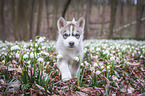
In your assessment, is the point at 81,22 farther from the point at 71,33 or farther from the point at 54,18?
the point at 54,18

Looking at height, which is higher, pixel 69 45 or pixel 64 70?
pixel 69 45

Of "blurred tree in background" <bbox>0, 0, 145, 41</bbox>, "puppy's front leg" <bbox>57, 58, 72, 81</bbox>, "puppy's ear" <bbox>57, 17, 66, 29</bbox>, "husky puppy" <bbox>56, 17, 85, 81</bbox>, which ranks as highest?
"blurred tree in background" <bbox>0, 0, 145, 41</bbox>

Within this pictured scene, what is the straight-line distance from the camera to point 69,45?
2.34 metres

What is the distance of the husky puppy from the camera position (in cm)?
240

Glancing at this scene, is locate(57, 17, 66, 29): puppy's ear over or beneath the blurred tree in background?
beneath

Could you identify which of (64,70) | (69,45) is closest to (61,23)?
(69,45)

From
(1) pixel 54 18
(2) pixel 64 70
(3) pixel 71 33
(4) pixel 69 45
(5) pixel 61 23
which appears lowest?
(2) pixel 64 70

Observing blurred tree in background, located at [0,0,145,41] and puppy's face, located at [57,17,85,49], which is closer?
puppy's face, located at [57,17,85,49]

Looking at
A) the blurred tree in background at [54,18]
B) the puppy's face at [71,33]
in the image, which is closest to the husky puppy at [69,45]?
the puppy's face at [71,33]

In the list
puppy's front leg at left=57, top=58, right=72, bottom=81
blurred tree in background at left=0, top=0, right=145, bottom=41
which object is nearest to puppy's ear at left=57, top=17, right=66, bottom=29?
puppy's front leg at left=57, top=58, right=72, bottom=81

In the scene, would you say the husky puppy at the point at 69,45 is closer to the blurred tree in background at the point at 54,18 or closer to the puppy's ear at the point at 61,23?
the puppy's ear at the point at 61,23

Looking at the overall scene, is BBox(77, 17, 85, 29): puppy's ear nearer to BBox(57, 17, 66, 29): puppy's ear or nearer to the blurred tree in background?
BBox(57, 17, 66, 29): puppy's ear

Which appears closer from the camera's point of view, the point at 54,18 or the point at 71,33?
the point at 71,33

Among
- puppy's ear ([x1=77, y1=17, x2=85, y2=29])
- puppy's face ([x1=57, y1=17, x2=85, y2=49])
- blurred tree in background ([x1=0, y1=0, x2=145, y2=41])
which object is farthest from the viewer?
blurred tree in background ([x1=0, y1=0, x2=145, y2=41])
